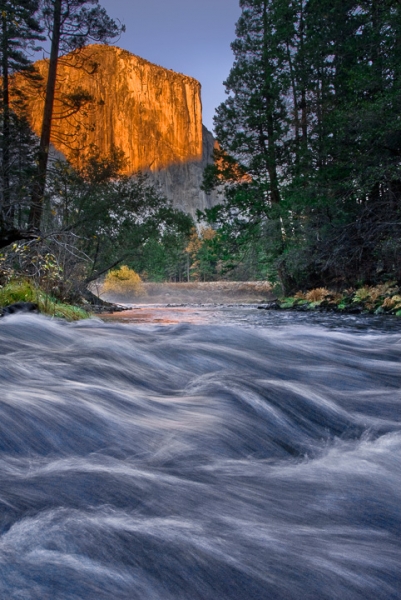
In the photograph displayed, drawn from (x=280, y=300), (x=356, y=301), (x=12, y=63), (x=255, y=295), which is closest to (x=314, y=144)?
(x=280, y=300)

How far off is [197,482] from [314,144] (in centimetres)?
1513

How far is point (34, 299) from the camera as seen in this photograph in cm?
630

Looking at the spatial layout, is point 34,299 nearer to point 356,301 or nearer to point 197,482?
point 197,482

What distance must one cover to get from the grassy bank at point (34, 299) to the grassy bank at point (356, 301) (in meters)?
6.82

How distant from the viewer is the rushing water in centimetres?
89

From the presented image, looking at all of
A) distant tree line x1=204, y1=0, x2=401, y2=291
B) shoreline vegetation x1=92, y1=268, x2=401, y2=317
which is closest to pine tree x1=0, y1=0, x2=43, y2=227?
shoreline vegetation x1=92, y1=268, x2=401, y2=317

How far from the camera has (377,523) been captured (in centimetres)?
115

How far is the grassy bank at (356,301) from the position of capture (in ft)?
33.6

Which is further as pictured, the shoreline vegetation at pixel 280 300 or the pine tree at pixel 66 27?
the pine tree at pixel 66 27

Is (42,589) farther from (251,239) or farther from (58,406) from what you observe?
(251,239)

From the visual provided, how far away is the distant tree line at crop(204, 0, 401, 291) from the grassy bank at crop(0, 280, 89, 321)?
8.17 m

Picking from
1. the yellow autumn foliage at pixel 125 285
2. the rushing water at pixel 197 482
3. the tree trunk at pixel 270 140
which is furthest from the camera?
the yellow autumn foliage at pixel 125 285

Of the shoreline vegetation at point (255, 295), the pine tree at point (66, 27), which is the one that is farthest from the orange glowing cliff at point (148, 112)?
the pine tree at point (66, 27)

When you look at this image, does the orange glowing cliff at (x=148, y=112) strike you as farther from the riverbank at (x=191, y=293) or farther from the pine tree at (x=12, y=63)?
the pine tree at (x=12, y=63)
